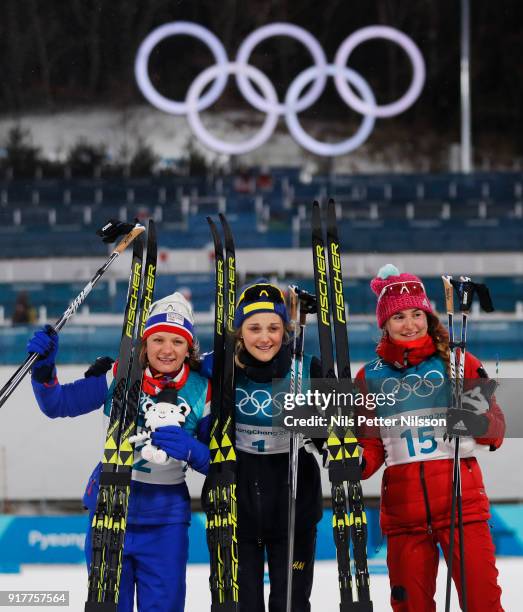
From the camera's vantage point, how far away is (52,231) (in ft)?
25.3

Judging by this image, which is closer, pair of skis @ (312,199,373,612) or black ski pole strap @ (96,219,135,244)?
pair of skis @ (312,199,373,612)

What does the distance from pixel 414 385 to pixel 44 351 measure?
3.41 feet

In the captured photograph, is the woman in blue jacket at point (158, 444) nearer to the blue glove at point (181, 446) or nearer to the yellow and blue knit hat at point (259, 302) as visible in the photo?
the blue glove at point (181, 446)

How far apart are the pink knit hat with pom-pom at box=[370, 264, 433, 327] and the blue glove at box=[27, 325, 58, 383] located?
3.09 ft

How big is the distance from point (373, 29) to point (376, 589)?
7.26 metres

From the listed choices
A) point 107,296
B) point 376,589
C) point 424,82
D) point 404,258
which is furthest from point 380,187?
point 376,589

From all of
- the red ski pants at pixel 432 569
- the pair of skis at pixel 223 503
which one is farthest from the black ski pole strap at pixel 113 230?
the red ski pants at pixel 432 569

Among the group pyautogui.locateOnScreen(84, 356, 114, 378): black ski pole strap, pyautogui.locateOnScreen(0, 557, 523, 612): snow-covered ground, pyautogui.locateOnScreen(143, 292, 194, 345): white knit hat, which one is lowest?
pyautogui.locateOnScreen(0, 557, 523, 612): snow-covered ground

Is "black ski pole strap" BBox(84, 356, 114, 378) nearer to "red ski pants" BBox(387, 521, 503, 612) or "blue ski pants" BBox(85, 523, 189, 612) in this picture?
"blue ski pants" BBox(85, 523, 189, 612)

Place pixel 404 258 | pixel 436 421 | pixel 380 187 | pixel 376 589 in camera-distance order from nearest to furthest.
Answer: pixel 436 421 → pixel 376 589 → pixel 404 258 → pixel 380 187

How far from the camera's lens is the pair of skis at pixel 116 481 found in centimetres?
257

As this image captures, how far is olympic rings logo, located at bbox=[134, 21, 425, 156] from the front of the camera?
945cm

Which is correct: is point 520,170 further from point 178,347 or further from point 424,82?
point 178,347

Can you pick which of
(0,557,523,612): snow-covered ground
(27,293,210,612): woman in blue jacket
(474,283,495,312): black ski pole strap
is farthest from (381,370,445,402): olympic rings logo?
(0,557,523,612): snow-covered ground
